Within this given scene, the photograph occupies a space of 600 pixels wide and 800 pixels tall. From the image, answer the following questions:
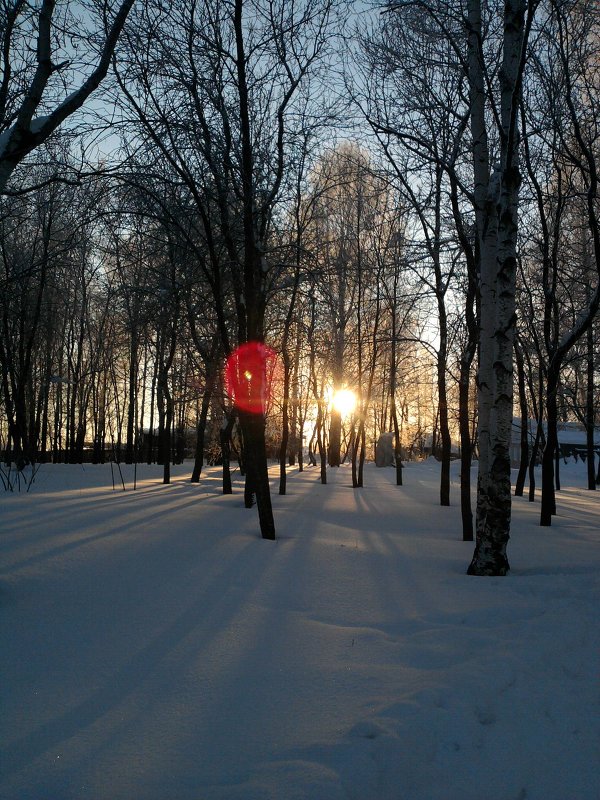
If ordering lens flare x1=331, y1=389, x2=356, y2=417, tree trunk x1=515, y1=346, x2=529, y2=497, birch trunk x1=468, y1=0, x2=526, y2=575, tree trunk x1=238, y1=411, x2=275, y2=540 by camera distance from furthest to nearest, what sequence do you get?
lens flare x1=331, y1=389, x2=356, y2=417
tree trunk x1=515, y1=346, x2=529, y2=497
tree trunk x1=238, y1=411, x2=275, y2=540
birch trunk x1=468, y1=0, x2=526, y2=575

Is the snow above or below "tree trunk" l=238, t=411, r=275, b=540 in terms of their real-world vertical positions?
below

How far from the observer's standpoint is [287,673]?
352 cm

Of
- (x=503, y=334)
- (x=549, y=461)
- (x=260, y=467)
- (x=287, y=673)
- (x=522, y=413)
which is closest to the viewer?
(x=287, y=673)

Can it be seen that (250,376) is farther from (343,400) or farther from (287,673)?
(343,400)

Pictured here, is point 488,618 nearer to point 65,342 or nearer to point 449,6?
point 449,6

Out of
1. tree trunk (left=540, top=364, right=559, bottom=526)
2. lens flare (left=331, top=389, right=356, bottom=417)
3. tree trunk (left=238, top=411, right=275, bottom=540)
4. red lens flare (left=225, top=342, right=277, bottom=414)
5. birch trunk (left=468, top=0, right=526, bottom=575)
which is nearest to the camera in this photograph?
birch trunk (left=468, top=0, right=526, bottom=575)

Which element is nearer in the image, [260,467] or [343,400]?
[260,467]

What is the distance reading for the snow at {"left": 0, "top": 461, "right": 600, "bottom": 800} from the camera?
8.34 feet

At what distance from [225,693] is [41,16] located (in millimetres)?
5319

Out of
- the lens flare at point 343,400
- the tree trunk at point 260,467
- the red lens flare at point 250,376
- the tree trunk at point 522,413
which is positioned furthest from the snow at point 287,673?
the lens flare at point 343,400

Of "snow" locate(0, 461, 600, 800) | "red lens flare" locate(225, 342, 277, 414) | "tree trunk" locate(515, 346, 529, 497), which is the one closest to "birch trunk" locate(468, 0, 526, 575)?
"snow" locate(0, 461, 600, 800)

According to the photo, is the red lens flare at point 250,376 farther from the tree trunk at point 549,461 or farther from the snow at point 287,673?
the tree trunk at point 549,461

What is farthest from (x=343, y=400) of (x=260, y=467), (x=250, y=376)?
(x=260, y=467)

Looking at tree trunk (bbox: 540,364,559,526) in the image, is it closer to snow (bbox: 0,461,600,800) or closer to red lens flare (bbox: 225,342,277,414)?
snow (bbox: 0,461,600,800)
